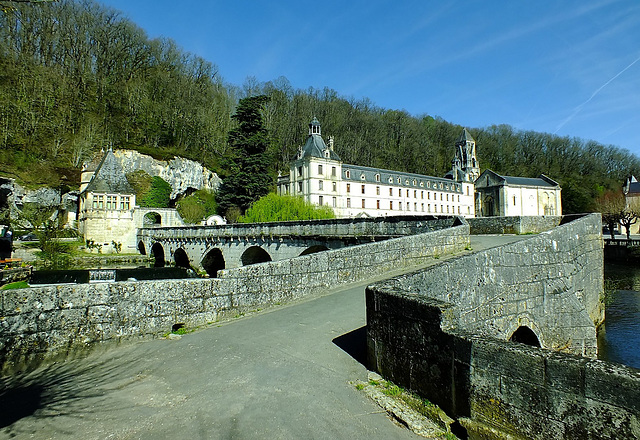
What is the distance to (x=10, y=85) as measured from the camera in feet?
135

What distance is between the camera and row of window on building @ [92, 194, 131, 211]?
37438 millimetres

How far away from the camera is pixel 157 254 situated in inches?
1484

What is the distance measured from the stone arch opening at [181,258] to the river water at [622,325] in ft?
92.7

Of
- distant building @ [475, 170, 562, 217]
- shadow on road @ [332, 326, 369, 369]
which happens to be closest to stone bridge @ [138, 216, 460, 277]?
shadow on road @ [332, 326, 369, 369]

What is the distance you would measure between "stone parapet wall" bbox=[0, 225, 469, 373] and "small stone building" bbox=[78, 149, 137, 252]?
1440 inches

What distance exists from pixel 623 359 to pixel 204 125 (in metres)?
54.1

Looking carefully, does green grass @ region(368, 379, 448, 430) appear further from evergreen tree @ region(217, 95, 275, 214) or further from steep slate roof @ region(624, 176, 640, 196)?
steep slate roof @ region(624, 176, 640, 196)

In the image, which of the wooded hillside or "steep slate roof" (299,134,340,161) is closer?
the wooded hillside

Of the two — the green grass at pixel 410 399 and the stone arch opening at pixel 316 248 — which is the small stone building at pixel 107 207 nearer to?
the stone arch opening at pixel 316 248

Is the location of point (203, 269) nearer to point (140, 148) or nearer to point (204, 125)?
point (140, 148)

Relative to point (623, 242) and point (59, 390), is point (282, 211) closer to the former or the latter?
point (59, 390)

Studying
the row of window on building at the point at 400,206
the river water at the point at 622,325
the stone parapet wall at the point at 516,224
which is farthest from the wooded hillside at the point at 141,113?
the river water at the point at 622,325

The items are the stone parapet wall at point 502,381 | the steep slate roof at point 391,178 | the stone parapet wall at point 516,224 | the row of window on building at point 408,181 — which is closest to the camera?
the stone parapet wall at point 502,381

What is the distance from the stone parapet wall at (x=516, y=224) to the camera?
15.4 m
